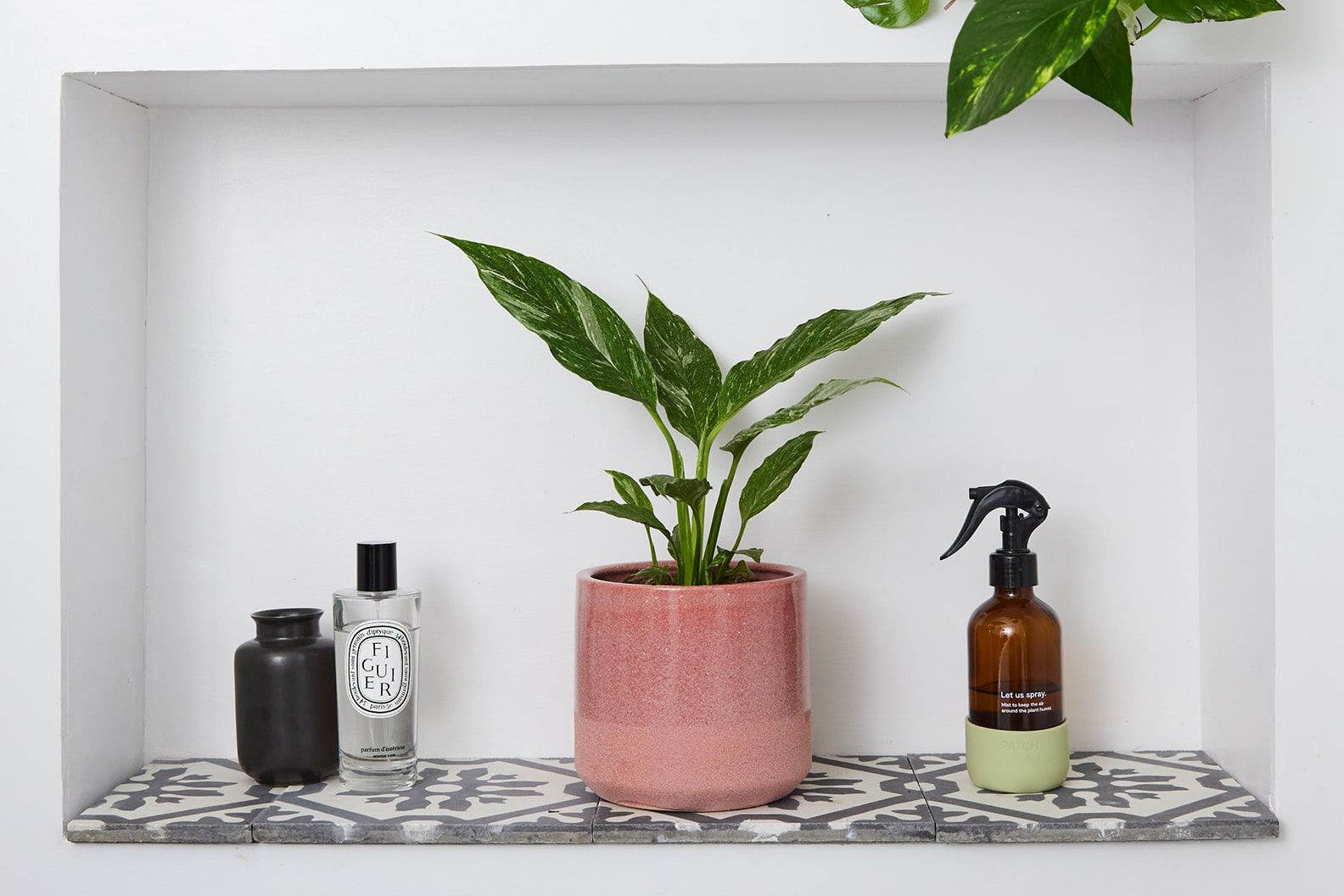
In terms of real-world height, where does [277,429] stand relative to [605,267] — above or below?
below

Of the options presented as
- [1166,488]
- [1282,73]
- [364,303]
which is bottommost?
[1166,488]

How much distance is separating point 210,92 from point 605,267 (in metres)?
0.32

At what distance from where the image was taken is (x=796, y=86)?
2.72ft

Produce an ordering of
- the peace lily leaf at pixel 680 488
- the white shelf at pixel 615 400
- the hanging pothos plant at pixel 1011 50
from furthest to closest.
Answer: the white shelf at pixel 615 400 → the peace lily leaf at pixel 680 488 → the hanging pothos plant at pixel 1011 50

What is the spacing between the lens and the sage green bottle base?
0.80m

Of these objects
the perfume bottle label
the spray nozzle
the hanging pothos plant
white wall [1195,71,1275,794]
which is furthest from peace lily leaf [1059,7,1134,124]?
the perfume bottle label

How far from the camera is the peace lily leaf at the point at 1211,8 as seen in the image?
70 centimetres

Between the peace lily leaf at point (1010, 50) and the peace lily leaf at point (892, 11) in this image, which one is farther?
the peace lily leaf at point (892, 11)

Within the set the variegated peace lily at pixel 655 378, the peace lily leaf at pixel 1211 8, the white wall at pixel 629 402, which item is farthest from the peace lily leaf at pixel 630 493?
the peace lily leaf at pixel 1211 8

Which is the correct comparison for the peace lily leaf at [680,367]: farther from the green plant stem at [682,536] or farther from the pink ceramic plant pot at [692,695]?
the pink ceramic plant pot at [692,695]

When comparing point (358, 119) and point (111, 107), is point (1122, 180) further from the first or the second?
point (111, 107)

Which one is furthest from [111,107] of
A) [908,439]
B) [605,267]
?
[908,439]

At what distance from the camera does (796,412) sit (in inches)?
30.0

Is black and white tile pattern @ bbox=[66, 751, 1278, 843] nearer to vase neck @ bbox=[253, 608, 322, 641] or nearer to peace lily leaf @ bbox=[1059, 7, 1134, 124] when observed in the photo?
vase neck @ bbox=[253, 608, 322, 641]
